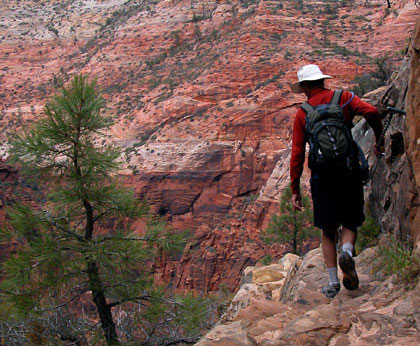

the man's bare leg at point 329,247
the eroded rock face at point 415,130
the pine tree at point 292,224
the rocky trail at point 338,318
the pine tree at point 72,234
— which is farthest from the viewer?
the pine tree at point 292,224

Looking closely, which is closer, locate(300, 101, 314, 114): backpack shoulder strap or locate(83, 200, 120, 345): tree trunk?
locate(300, 101, 314, 114): backpack shoulder strap

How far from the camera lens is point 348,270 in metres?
3.34

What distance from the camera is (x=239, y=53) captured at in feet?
94.2

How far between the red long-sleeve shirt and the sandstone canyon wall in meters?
15.7

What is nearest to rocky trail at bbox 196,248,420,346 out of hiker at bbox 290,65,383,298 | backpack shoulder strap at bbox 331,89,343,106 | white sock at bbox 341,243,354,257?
hiker at bbox 290,65,383,298

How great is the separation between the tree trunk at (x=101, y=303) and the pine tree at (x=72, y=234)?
2 cm

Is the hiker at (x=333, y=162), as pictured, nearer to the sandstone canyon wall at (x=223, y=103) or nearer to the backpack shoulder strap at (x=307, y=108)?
the backpack shoulder strap at (x=307, y=108)

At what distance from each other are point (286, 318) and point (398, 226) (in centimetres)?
135

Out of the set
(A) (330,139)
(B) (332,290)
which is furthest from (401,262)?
(A) (330,139)

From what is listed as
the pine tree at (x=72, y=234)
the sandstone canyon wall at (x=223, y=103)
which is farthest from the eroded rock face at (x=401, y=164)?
the sandstone canyon wall at (x=223, y=103)

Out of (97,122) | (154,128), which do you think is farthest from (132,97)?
(97,122)

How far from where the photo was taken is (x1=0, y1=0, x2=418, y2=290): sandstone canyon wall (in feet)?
73.8

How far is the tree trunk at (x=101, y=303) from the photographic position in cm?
701

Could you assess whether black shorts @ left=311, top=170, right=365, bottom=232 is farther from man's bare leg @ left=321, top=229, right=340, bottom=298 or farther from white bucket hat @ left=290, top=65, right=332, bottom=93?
white bucket hat @ left=290, top=65, right=332, bottom=93
